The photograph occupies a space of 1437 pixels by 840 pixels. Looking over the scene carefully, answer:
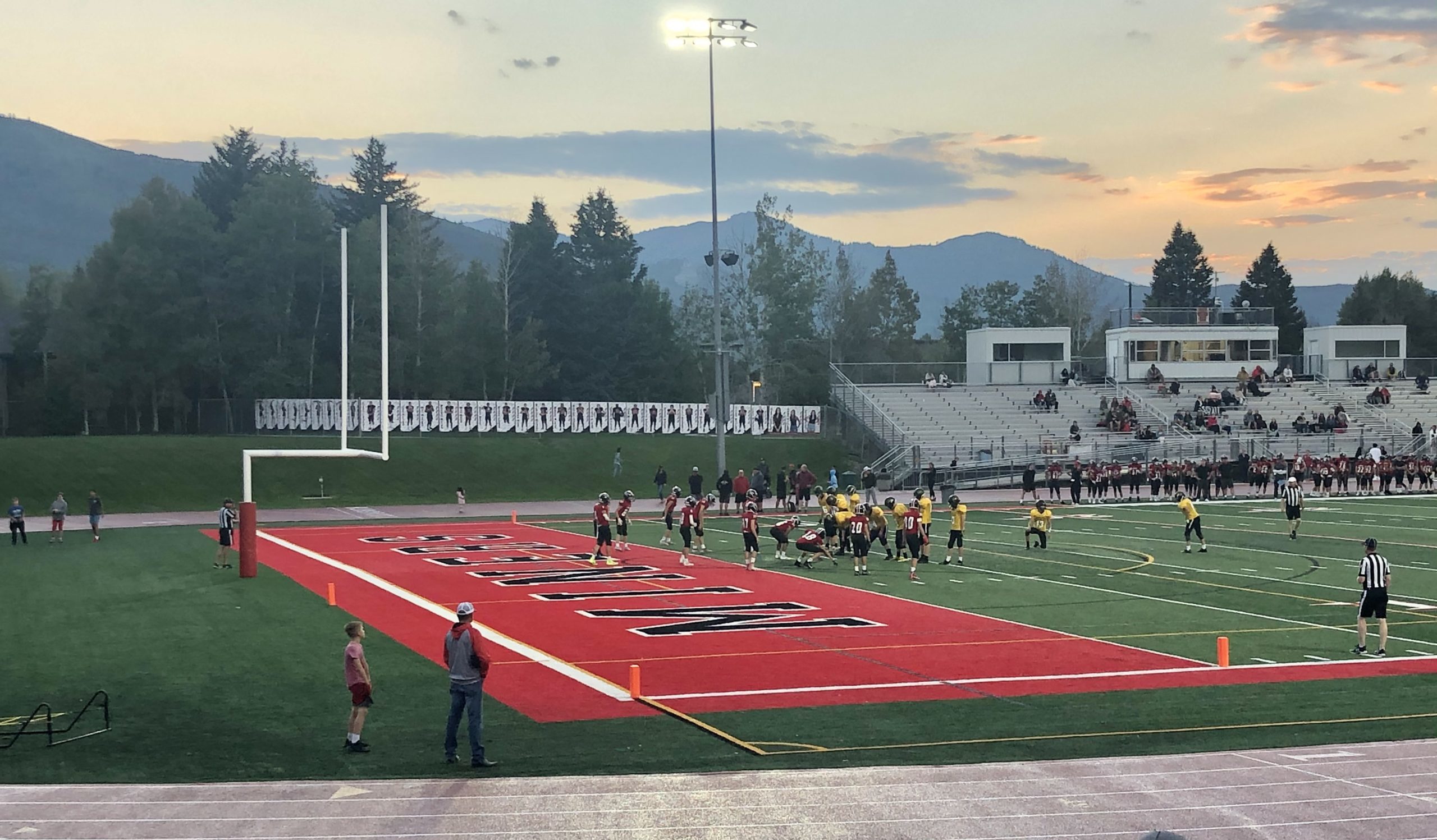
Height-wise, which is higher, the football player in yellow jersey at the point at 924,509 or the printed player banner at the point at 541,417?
the printed player banner at the point at 541,417

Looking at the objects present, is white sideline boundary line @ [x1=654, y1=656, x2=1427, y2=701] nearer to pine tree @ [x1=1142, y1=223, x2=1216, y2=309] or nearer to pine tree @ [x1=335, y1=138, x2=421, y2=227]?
pine tree @ [x1=335, y1=138, x2=421, y2=227]

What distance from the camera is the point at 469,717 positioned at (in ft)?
42.3

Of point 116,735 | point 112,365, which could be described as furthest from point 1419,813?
point 112,365

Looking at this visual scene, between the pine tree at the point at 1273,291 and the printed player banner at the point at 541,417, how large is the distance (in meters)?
66.2

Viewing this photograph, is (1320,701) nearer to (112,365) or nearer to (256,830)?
(256,830)

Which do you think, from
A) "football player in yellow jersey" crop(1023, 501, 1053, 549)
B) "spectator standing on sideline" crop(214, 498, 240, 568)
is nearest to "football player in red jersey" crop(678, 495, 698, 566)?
"football player in yellow jersey" crop(1023, 501, 1053, 549)

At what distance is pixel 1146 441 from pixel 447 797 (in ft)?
170

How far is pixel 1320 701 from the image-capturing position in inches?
626

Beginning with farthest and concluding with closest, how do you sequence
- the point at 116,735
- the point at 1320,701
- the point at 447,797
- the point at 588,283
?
the point at 588,283
the point at 1320,701
the point at 116,735
the point at 447,797

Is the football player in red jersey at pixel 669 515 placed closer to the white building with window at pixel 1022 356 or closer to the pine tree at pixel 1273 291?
the white building with window at pixel 1022 356

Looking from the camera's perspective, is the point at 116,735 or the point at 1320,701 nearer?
the point at 116,735

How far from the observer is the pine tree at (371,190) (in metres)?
92.1

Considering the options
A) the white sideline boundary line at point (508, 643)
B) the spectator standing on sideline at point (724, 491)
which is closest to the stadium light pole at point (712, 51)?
the spectator standing on sideline at point (724, 491)

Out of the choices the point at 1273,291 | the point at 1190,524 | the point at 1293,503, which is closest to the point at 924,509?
the point at 1190,524
